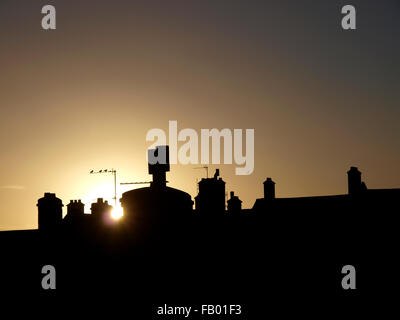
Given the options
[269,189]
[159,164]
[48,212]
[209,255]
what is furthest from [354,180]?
[48,212]

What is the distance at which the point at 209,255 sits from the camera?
3853 centimetres

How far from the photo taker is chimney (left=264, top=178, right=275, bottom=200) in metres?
47.5

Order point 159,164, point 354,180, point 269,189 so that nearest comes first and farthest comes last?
1. point 354,180
2. point 159,164
3. point 269,189

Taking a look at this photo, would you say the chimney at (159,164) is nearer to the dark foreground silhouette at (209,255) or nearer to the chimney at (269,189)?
the dark foreground silhouette at (209,255)

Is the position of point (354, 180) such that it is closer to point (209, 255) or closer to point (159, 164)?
point (209, 255)

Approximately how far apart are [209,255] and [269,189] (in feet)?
34.1

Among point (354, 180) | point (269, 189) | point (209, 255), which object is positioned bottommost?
point (209, 255)

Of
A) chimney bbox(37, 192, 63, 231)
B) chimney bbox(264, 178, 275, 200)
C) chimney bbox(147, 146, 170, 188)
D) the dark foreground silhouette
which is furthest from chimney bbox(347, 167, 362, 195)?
chimney bbox(37, 192, 63, 231)

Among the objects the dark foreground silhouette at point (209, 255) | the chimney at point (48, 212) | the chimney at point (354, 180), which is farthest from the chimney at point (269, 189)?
the chimney at point (48, 212)

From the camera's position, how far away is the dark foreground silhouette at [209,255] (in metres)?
35.8

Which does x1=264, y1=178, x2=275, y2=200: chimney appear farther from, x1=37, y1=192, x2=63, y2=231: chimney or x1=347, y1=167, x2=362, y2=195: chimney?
x1=37, y1=192, x2=63, y2=231: chimney

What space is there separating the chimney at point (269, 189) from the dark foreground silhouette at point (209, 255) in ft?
10.3

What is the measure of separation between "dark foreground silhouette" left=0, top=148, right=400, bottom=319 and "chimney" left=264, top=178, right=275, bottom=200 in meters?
3.15
